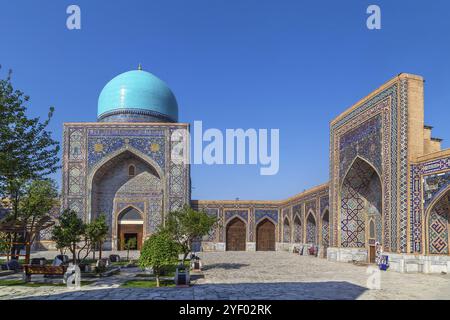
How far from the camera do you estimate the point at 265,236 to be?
2623cm

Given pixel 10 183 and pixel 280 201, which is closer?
pixel 10 183

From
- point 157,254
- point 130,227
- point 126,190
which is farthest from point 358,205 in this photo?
point 126,190

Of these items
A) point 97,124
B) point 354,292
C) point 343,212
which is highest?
point 97,124

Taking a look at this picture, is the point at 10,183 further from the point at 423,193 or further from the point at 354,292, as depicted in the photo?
the point at 423,193

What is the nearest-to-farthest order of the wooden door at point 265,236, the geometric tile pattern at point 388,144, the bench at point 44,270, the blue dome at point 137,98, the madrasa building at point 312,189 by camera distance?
the bench at point 44,270
the madrasa building at point 312,189
the geometric tile pattern at point 388,144
the blue dome at point 137,98
the wooden door at point 265,236

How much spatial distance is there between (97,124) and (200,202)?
25.8 feet

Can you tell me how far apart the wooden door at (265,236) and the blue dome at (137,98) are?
906cm

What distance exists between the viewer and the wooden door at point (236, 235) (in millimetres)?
25484

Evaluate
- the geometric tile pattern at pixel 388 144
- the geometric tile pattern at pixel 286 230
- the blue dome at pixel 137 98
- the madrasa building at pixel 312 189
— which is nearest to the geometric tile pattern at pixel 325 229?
the madrasa building at pixel 312 189

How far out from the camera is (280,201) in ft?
86.9

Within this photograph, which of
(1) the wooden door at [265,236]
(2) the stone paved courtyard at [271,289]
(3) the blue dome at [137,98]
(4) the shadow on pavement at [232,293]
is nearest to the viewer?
(4) the shadow on pavement at [232,293]

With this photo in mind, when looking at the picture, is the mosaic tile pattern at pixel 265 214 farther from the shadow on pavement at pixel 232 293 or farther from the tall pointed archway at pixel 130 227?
the shadow on pavement at pixel 232 293

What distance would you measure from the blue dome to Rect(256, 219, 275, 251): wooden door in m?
9.06
